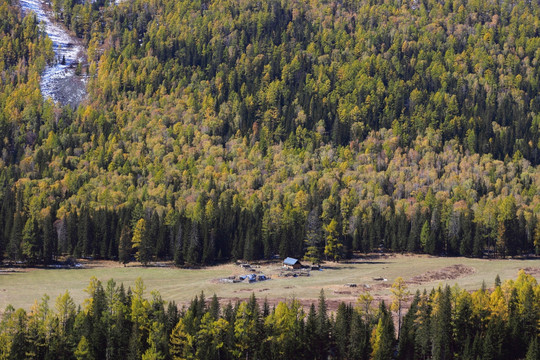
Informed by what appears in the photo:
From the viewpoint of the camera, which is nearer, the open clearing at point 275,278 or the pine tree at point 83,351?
the pine tree at point 83,351

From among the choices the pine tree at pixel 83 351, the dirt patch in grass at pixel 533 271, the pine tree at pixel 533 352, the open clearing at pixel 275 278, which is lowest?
the pine tree at pixel 83 351

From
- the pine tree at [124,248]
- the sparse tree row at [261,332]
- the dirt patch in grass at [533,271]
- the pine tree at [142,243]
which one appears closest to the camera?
the sparse tree row at [261,332]

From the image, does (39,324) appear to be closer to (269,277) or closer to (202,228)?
(269,277)

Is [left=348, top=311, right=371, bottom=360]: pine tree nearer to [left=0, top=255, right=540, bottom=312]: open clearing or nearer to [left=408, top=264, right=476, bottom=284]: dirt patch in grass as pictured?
[left=0, top=255, right=540, bottom=312]: open clearing

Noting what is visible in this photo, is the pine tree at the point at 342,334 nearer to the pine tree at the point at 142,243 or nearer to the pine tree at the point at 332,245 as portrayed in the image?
the pine tree at the point at 332,245

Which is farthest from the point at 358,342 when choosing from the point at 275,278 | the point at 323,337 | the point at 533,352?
the point at 275,278

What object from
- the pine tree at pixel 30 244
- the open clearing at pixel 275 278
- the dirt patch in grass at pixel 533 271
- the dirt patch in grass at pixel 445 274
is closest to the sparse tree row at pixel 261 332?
the open clearing at pixel 275 278

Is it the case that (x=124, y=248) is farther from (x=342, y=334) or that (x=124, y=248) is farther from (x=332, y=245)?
(x=342, y=334)
